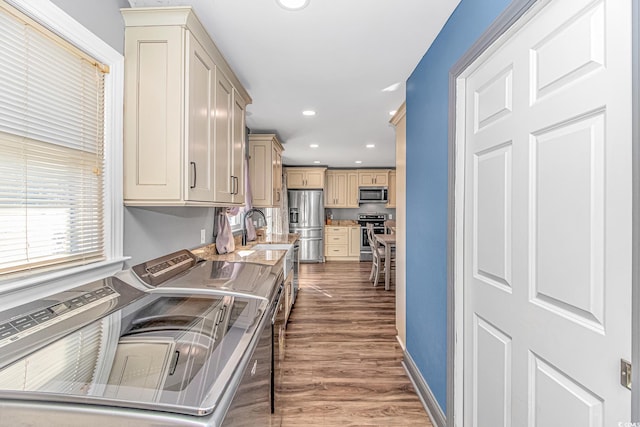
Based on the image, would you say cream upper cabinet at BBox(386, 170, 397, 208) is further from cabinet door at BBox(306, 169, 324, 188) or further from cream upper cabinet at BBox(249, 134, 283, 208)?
cream upper cabinet at BBox(249, 134, 283, 208)

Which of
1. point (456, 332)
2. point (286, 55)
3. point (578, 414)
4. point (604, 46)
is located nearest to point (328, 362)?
point (456, 332)

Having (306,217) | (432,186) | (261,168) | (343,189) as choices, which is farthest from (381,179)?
(432,186)

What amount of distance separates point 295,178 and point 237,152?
4.98m

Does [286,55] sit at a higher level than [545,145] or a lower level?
higher

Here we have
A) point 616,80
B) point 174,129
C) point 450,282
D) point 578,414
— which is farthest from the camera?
point 450,282

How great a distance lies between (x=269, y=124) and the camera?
3814mm

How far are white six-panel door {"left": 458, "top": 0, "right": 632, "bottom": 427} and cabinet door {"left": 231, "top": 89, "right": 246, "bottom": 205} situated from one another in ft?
5.53

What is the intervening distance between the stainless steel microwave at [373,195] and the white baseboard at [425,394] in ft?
18.2

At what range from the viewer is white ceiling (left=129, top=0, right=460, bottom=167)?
1.61m

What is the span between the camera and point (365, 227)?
8.02 m

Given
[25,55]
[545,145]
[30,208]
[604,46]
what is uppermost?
[25,55]

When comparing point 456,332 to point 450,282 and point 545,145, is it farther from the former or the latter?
point 545,145

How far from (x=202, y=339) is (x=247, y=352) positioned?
0.47ft

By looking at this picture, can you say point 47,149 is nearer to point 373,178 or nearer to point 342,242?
point 342,242
